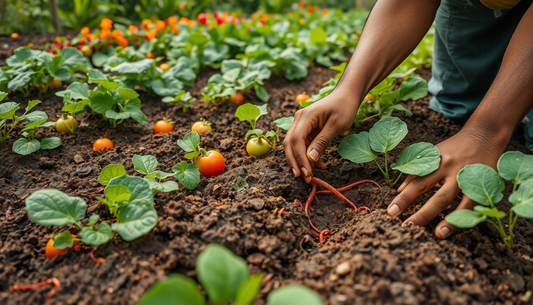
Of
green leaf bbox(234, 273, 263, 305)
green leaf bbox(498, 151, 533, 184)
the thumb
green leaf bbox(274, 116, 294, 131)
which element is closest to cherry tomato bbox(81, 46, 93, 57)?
green leaf bbox(274, 116, 294, 131)

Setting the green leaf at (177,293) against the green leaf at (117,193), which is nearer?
the green leaf at (177,293)

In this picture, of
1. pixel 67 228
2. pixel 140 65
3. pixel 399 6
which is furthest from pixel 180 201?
pixel 399 6

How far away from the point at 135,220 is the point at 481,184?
1.43m

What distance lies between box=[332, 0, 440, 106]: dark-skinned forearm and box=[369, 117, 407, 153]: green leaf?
281 millimetres

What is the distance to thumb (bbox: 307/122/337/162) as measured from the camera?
171 cm

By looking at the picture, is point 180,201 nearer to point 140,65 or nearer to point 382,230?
point 382,230

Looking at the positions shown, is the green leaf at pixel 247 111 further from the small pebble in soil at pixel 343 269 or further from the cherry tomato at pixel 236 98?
the small pebble in soil at pixel 343 269

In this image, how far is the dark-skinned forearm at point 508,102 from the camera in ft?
5.24

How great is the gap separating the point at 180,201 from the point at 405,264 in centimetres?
102

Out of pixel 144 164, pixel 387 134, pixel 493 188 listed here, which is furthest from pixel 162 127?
pixel 493 188

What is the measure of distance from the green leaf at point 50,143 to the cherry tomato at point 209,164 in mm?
962

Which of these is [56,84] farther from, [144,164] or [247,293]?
[247,293]

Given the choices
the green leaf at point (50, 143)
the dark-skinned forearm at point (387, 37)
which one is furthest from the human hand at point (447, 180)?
the green leaf at point (50, 143)

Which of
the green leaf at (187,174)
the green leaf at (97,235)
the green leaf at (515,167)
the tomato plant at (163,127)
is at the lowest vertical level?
the tomato plant at (163,127)
